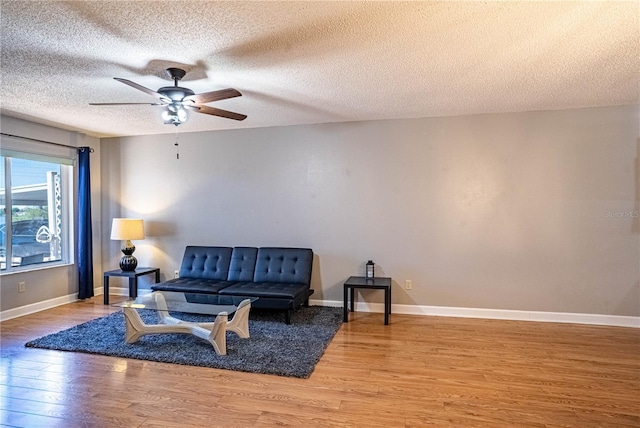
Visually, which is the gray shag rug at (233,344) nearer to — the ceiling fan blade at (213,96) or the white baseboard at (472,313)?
the white baseboard at (472,313)

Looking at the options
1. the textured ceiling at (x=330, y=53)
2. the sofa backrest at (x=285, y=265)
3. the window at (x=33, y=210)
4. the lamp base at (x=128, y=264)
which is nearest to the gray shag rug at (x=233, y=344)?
the sofa backrest at (x=285, y=265)

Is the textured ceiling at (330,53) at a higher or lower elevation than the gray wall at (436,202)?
higher

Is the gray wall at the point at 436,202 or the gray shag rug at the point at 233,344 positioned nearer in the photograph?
the gray shag rug at the point at 233,344

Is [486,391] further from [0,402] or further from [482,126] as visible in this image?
[0,402]

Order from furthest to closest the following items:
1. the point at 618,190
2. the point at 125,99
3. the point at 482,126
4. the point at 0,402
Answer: the point at 482,126, the point at 618,190, the point at 125,99, the point at 0,402

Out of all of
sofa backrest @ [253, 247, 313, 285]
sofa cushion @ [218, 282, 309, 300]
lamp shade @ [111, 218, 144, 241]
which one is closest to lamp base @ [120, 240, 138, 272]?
lamp shade @ [111, 218, 144, 241]

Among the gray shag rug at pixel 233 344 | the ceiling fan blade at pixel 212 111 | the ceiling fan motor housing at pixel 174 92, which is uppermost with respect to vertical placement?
the ceiling fan motor housing at pixel 174 92

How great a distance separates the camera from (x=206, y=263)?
15.6 feet

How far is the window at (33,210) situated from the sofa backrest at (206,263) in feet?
6.01

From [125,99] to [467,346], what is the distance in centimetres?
422

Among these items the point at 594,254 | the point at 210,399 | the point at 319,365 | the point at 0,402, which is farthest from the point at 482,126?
the point at 0,402

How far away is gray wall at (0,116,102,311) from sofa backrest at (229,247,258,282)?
2392mm

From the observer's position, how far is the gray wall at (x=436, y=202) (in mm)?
3900

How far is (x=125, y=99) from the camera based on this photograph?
11.7 ft
